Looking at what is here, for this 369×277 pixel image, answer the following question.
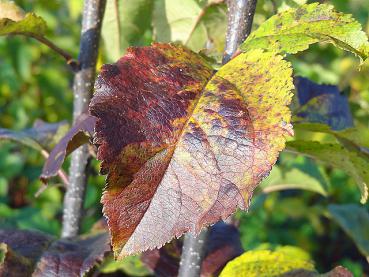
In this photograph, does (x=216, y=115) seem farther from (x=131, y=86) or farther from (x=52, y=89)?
(x=52, y=89)

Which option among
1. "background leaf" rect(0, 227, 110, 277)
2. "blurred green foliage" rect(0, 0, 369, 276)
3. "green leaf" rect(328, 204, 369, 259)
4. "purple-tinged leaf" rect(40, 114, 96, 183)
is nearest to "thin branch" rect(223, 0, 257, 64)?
"purple-tinged leaf" rect(40, 114, 96, 183)

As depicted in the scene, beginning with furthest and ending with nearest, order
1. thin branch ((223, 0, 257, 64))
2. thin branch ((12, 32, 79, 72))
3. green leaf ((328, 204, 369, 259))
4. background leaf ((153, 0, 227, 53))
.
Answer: green leaf ((328, 204, 369, 259)), background leaf ((153, 0, 227, 53)), thin branch ((12, 32, 79, 72)), thin branch ((223, 0, 257, 64))

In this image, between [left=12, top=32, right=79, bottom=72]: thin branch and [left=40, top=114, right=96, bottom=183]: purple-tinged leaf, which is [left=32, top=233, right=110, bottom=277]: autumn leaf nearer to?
[left=40, top=114, right=96, bottom=183]: purple-tinged leaf

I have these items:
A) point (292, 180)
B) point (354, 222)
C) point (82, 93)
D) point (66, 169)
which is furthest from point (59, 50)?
point (66, 169)

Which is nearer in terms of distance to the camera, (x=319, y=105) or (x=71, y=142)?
(x=71, y=142)

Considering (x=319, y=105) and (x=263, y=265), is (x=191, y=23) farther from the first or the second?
(x=263, y=265)

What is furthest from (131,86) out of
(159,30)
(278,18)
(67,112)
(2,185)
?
(67,112)
